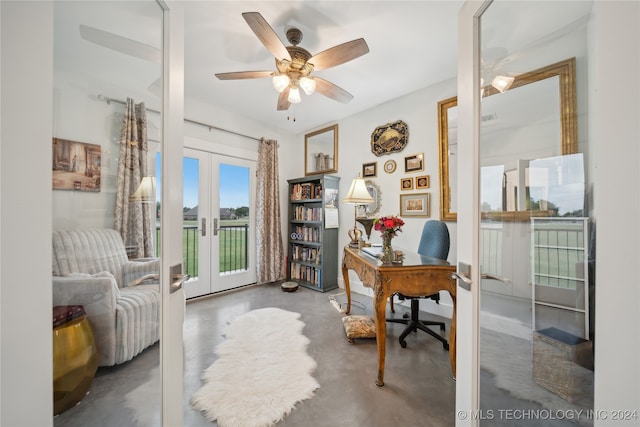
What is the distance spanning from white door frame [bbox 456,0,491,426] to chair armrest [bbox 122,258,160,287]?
1.34 m

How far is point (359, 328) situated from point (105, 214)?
6.90ft

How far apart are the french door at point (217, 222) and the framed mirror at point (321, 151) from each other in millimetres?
1037

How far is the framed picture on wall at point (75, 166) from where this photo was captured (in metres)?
0.59

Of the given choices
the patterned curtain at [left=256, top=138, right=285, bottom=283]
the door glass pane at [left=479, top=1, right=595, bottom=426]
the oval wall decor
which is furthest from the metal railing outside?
the door glass pane at [left=479, top=1, right=595, bottom=426]

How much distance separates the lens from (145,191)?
35.8 inches

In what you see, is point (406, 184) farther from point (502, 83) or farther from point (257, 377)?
point (257, 377)

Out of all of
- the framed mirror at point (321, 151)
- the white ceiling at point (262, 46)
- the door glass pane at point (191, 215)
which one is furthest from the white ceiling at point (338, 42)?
the door glass pane at point (191, 215)

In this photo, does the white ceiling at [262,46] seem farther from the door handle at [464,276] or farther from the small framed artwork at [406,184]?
the door handle at [464,276]

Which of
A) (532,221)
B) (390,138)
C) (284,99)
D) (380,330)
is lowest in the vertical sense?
(380,330)

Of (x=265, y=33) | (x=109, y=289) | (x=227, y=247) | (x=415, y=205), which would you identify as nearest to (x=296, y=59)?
(x=265, y=33)

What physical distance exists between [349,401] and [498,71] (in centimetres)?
199

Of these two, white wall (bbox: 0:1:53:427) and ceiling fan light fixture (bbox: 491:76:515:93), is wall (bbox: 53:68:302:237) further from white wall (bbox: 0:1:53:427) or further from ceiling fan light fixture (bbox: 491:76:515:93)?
ceiling fan light fixture (bbox: 491:76:515:93)

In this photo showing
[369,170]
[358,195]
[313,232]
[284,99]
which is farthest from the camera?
[313,232]

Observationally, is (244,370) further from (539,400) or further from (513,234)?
(513,234)
